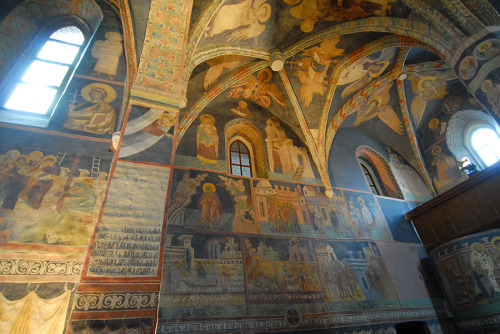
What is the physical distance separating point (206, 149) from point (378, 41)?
19.1 ft

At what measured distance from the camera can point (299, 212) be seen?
7504 mm

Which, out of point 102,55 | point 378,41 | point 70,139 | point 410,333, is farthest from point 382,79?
point 70,139

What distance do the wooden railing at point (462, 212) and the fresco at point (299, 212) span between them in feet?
8.93

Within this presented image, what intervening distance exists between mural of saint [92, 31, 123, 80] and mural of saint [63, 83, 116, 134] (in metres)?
0.49

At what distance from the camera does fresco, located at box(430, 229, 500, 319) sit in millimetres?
6527

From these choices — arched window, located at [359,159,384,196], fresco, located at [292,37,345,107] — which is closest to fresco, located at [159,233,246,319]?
fresco, located at [292,37,345,107]

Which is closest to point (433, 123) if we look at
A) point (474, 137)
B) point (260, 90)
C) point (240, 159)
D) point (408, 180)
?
point (474, 137)

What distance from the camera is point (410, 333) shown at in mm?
7113

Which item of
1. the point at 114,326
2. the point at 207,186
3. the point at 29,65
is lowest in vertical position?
the point at 114,326

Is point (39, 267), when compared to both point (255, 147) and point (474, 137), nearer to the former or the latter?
point (255, 147)

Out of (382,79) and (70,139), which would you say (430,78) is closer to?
(382,79)

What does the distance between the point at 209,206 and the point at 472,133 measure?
30.8 ft

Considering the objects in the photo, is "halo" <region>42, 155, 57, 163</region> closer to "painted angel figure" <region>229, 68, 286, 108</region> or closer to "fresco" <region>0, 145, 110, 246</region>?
"fresco" <region>0, 145, 110, 246</region>

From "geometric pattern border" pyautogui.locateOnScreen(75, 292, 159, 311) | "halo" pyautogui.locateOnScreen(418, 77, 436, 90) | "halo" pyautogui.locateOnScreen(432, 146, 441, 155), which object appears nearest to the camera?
"geometric pattern border" pyautogui.locateOnScreen(75, 292, 159, 311)
